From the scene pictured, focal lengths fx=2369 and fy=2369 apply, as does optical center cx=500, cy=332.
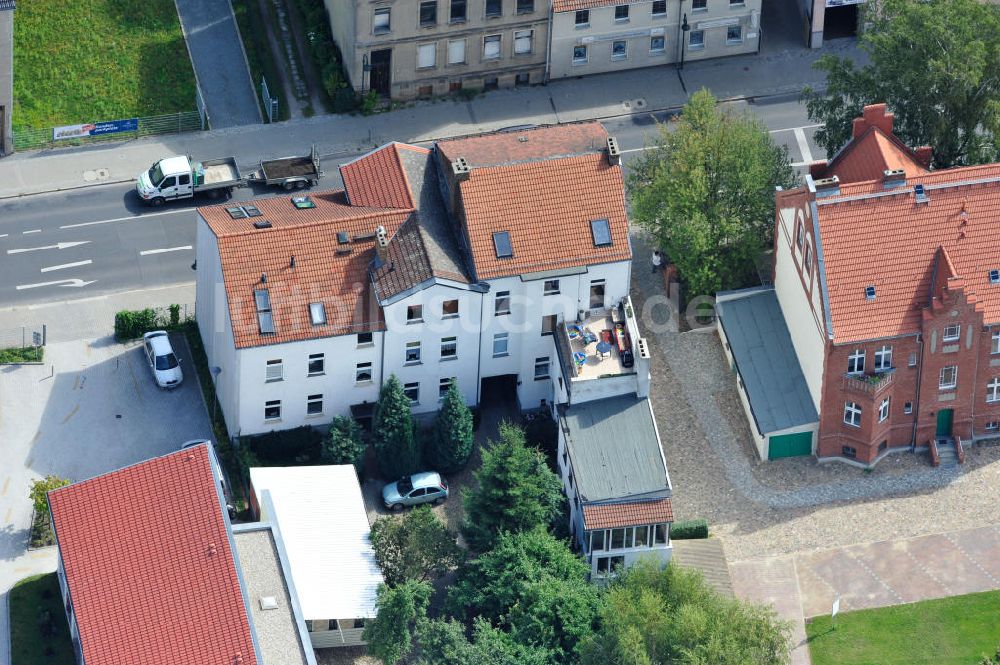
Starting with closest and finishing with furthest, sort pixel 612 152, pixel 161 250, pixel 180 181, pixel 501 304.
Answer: pixel 612 152
pixel 501 304
pixel 161 250
pixel 180 181

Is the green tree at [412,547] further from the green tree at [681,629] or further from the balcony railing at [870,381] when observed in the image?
the balcony railing at [870,381]

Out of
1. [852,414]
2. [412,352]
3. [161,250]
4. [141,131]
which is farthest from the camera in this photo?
[141,131]

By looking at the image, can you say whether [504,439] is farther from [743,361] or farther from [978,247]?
[978,247]

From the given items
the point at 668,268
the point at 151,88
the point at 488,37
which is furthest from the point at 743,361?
the point at 151,88

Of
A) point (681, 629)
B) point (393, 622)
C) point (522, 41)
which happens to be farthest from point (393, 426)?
point (522, 41)

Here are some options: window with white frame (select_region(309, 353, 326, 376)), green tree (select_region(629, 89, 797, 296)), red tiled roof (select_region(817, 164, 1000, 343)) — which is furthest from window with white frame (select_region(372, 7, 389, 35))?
red tiled roof (select_region(817, 164, 1000, 343))

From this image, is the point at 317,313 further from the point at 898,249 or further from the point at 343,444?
the point at 898,249

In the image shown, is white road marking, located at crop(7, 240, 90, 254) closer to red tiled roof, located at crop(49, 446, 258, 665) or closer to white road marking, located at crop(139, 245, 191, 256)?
white road marking, located at crop(139, 245, 191, 256)
